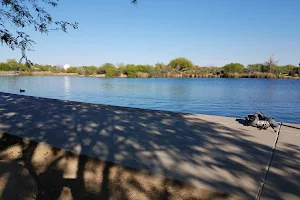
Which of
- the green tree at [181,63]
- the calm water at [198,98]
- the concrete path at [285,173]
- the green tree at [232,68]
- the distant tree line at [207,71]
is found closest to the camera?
the concrete path at [285,173]

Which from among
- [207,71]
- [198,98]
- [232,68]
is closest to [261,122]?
[198,98]

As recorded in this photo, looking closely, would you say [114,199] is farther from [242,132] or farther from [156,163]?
[242,132]

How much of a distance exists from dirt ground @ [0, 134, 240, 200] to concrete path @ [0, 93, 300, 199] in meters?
0.15

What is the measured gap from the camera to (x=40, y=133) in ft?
17.9

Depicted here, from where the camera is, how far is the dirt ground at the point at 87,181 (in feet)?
9.79

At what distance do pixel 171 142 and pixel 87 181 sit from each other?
200 centimetres

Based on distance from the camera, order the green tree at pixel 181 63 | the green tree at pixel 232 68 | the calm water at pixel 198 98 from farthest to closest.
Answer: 1. the green tree at pixel 181 63
2. the green tree at pixel 232 68
3. the calm water at pixel 198 98

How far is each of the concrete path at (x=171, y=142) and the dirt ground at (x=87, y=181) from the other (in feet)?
0.49

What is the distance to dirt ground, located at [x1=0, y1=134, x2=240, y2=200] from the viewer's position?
298 cm

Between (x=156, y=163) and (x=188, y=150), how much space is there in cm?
85

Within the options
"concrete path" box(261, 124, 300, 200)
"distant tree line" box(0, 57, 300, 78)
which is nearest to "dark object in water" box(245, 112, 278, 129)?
"concrete path" box(261, 124, 300, 200)

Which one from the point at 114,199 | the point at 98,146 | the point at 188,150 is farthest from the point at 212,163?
the point at 98,146

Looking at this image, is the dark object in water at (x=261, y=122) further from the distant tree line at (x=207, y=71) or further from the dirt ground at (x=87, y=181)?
the distant tree line at (x=207, y=71)

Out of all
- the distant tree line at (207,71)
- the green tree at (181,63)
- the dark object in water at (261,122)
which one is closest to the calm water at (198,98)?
the dark object in water at (261,122)
